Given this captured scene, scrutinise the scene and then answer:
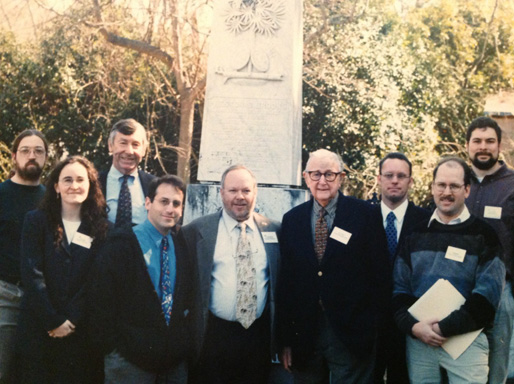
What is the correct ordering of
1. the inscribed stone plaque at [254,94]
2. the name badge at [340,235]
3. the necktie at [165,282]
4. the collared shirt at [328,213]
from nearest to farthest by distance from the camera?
1. the necktie at [165,282]
2. the name badge at [340,235]
3. the collared shirt at [328,213]
4. the inscribed stone plaque at [254,94]

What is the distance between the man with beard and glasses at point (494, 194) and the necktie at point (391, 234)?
571mm

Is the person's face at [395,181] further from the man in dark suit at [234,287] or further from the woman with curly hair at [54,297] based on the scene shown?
the woman with curly hair at [54,297]

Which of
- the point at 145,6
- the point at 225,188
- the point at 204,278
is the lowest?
the point at 204,278

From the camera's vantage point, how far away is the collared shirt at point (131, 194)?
155 inches

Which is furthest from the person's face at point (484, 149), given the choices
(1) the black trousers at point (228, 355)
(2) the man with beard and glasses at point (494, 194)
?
(1) the black trousers at point (228, 355)

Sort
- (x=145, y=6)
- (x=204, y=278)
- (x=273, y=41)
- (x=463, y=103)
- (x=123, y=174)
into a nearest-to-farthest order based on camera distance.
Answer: (x=204, y=278) < (x=123, y=174) < (x=273, y=41) < (x=145, y=6) < (x=463, y=103)

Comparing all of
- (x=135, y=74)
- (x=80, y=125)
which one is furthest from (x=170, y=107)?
(x=80, y=125)

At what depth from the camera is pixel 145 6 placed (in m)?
9.77

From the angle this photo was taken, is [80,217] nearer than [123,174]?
Yes

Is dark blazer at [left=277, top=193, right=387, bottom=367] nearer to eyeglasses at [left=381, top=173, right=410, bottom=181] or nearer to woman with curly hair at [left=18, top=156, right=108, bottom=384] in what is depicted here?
eyeglasses at [left=381, top=173, right=410, bottom=181]

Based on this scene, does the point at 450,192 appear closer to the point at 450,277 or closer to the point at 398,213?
the point at 450,277

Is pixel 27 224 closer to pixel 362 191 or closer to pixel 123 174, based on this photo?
pixel 123 174

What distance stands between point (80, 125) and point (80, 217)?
27.4 ft

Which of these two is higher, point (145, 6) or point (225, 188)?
point (145, 6)
